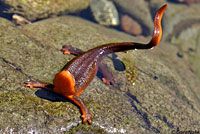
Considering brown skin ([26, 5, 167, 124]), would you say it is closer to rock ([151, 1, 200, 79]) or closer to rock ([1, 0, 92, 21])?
rock ([1, 0, 92, 21])

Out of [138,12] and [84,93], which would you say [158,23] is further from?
[138,12]

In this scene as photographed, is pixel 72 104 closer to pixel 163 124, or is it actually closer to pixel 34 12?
pixel 163 124

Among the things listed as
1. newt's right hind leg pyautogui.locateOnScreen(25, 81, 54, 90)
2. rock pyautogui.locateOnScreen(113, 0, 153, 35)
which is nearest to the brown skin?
newt's right hind leg pyautogui.locateOnScreen(25, 81, 54, 90)

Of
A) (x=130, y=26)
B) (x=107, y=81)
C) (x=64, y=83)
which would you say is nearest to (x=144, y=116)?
(x=107, y=81)

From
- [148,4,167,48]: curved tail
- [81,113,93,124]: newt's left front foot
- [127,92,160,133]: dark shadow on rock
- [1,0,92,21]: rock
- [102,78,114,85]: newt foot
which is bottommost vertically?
[127,92,160,133]: dark shadow on rock

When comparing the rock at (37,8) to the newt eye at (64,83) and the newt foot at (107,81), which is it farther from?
the newt eye at (64,83)

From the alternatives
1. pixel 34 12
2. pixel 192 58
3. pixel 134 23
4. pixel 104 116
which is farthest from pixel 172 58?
pixel 34 12
